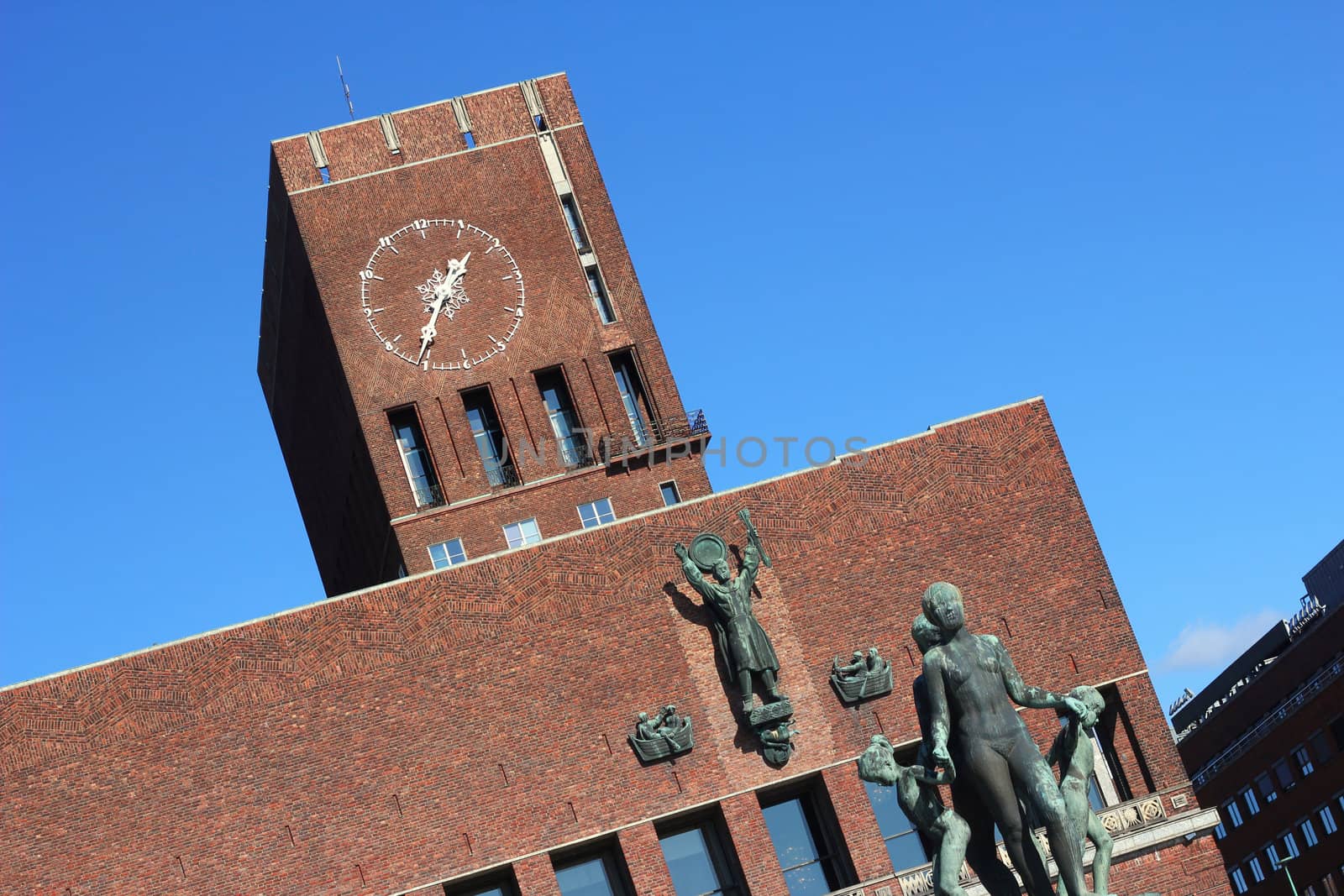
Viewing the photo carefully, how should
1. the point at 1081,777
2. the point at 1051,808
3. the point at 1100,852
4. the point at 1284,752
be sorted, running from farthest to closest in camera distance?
the point at 1284,752, the point at 1081,777, the point at 1100,852, the point at 1051,808

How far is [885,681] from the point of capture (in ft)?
174

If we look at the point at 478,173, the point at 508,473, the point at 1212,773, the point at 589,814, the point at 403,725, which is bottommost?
the point at 1212,773

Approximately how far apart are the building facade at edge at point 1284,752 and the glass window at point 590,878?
4798cm

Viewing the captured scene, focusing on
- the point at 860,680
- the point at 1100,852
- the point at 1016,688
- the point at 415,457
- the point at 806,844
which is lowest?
the point at 1100,852

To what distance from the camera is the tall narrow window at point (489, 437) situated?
62500mm

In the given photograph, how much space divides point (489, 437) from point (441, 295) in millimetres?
4496

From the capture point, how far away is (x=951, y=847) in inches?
931

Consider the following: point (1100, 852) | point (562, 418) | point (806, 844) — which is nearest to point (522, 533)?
point (562, 418)

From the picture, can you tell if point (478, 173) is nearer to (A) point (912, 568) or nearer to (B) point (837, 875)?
(A) point (912, 568)

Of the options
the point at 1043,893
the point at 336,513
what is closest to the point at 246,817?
the point at 336,513

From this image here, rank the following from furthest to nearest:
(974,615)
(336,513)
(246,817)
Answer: (336,513) < (974,615) < (246,817)

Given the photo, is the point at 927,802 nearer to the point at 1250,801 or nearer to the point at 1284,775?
the point at 1284,775

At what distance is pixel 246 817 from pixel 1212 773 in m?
65.9

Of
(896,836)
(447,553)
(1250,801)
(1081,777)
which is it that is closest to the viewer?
(1081,777)
